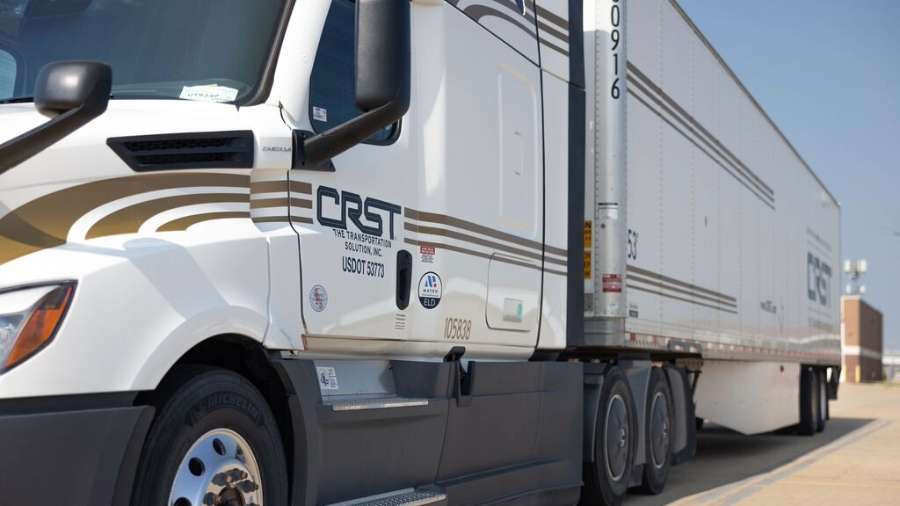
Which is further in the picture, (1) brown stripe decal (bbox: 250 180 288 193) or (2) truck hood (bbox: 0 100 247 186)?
(1) brown stripe decal (bbox: 250 180 288 193)

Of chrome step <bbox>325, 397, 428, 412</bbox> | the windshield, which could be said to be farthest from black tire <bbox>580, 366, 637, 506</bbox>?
the windshield

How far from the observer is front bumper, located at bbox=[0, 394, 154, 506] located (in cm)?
343

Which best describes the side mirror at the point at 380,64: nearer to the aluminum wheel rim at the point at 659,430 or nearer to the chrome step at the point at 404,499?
the chrome step at the point at 404,499

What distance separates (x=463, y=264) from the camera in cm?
627

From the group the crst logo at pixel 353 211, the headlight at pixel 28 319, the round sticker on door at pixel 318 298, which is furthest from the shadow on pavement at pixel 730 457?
the headlight at pixel 28 319

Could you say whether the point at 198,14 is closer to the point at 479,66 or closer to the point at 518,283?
the point at 479,66

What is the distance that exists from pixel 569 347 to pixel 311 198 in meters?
3.62

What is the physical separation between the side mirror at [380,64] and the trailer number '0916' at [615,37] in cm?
420

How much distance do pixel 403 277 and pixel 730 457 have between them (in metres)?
9.58

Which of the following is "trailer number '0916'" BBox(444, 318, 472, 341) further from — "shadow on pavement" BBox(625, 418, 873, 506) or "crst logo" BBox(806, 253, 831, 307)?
"crst logo" BBox(806, 253, 831, 307)

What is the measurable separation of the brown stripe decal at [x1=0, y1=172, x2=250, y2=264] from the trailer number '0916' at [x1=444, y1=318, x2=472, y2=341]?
7.26 feet

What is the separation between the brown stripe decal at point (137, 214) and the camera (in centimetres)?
395

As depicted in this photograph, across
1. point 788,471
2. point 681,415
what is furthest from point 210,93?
point 788,471

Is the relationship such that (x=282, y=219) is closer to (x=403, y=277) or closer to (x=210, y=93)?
(x=210, y=93)
